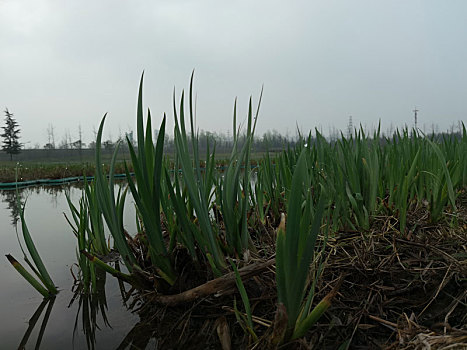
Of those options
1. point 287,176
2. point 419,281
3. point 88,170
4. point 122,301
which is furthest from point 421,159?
point 88,170

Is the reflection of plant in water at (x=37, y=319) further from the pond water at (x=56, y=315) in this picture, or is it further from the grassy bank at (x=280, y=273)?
the grassy bank at (x=280, y=273)

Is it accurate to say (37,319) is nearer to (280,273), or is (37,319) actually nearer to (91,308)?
(91,308)

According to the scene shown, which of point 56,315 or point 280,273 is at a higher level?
point 280,273

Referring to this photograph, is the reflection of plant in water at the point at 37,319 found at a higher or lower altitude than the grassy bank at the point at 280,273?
lower

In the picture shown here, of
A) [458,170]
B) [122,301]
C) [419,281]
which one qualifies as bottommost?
[122,301]

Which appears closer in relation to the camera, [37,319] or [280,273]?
[280,273]

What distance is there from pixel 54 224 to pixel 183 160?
1453 millimetres

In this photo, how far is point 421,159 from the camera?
1.23m

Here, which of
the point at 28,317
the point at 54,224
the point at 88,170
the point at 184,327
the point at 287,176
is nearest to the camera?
the point at 184,327

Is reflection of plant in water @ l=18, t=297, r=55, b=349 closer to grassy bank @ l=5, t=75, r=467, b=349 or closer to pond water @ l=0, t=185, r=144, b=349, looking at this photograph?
pond water @ l=0, t=185, r=144, b=349

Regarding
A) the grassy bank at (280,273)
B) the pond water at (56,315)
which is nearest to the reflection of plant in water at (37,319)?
the pond water at (56,315)

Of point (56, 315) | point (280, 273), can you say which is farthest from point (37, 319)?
point (280, 273)

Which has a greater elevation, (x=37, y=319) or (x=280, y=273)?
(x=280, y=273)

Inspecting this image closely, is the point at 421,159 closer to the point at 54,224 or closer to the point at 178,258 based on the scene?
the point at 178,258
